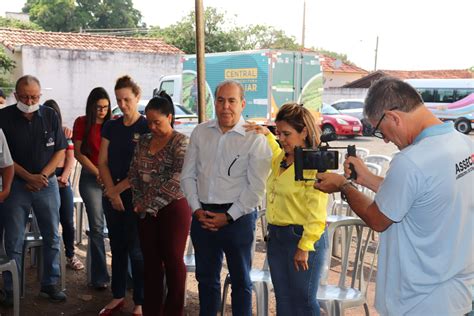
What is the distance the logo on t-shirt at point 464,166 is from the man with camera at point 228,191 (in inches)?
57.8

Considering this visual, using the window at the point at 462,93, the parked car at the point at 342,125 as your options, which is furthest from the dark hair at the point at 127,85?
the window at the point at 462,93

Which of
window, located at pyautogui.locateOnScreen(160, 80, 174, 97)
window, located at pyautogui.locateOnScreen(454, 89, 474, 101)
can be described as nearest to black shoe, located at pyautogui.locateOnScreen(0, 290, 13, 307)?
window, located at pyautogui.locateOnScreen(160, 80, 174, 97)

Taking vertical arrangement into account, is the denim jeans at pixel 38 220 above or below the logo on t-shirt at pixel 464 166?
below

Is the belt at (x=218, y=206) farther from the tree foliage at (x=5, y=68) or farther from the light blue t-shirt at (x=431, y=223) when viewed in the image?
the tree foliage at (x=5, y=68)

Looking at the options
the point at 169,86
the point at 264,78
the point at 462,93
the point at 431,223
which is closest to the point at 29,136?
the point at 431,223

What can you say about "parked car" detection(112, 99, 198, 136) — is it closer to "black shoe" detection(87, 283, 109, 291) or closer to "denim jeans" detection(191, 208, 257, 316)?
"black shoe" detection(87, 283, 109, 291)

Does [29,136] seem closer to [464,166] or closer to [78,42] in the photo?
[464,166]

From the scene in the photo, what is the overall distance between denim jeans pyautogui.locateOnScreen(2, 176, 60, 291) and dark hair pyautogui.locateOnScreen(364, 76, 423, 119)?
9.66 ft

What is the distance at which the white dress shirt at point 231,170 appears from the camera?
124 inches

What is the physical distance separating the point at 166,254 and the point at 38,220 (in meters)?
1.25

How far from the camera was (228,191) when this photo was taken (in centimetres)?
320

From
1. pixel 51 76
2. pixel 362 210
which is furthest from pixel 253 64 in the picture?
pixel 362 210

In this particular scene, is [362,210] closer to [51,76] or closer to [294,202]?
[294,202]

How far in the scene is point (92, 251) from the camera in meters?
4.45
